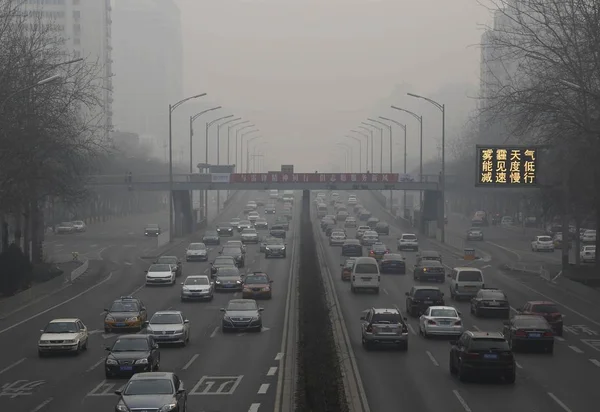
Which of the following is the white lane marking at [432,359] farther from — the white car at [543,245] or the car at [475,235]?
the car at [475,235]

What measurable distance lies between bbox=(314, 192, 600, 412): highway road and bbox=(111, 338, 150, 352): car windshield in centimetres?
598

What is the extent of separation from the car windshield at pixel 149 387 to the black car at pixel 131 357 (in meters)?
6.93

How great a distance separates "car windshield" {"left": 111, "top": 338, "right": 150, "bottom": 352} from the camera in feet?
94.6

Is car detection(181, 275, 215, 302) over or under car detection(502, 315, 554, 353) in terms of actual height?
under

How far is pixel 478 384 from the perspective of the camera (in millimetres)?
27609

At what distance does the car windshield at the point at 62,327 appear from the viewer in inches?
1350

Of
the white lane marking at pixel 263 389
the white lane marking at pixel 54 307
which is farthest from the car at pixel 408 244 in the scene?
the white lane marking at pixel 263 389

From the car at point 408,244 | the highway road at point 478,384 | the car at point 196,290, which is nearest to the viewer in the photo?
the highway road at point 478,384

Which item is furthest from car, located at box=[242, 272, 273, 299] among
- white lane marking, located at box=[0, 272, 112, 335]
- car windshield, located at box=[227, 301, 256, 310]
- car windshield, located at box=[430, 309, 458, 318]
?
car windshield, located at box=[430, 309, 458, 318]

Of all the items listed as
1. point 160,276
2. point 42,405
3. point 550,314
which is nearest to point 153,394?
point 42,405

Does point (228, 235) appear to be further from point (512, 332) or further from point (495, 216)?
point (512, 332)

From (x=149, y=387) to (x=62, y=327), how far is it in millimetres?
14234

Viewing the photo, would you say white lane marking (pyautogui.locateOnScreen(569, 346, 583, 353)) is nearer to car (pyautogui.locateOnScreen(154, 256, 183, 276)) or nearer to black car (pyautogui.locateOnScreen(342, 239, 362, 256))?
car (pyautogui.locateOnScreen(154, 256, 183, 276))

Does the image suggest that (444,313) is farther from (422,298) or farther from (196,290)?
(196,290)
